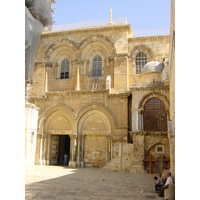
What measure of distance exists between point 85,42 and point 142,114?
8320 mm

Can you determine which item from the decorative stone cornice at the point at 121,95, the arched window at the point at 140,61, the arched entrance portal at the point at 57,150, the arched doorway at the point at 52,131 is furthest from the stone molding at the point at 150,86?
the arched entrance portal at the point at 57,150

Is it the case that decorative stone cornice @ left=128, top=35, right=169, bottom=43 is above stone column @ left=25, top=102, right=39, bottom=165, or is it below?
above

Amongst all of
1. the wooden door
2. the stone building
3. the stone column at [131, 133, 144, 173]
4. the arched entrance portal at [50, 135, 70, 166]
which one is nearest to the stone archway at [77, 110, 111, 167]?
the stone building

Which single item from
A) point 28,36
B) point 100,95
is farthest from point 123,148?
point 28,36

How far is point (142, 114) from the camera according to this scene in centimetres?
1705

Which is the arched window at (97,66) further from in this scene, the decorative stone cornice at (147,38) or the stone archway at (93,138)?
the stone archway at (93,138)

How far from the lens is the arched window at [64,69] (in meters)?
21.6

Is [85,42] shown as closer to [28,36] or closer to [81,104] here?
[81,104]

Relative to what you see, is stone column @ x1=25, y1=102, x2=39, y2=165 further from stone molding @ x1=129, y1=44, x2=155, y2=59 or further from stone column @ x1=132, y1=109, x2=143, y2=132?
stone molding @ x1=129, y1=44, x2=155, y2=59

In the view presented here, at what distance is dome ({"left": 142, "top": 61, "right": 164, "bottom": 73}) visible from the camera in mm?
18156

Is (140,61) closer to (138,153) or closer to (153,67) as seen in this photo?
(153,67)

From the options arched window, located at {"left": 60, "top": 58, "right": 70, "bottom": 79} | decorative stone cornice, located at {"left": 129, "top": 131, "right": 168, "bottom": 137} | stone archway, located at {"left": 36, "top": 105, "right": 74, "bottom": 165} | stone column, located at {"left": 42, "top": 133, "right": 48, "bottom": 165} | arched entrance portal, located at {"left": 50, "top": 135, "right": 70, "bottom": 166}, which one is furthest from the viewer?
arched window, located at {"left": 60, "top": 58, "right": 70, "bottom": 79}
